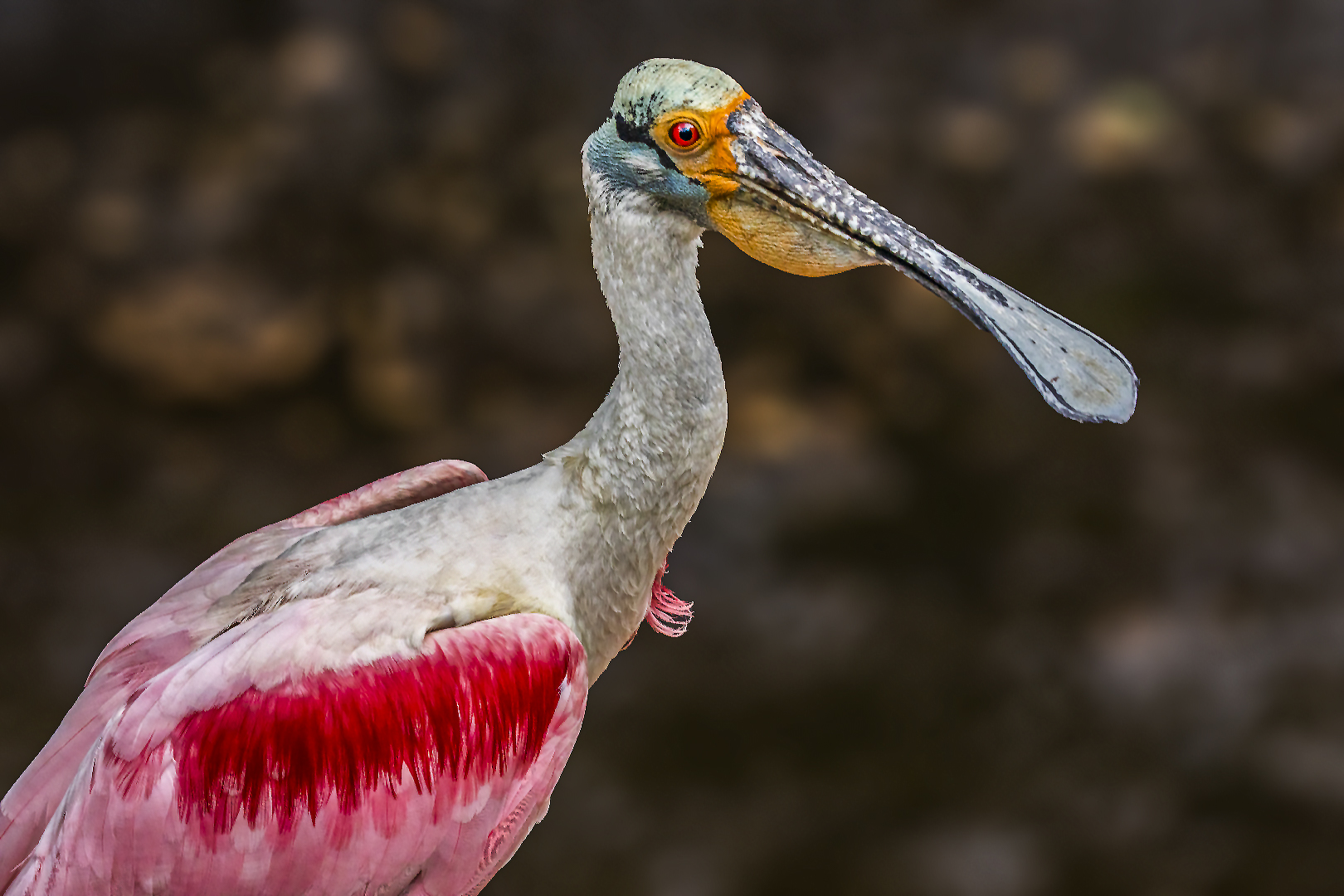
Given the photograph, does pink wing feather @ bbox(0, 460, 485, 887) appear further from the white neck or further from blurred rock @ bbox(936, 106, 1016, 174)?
blurred rock @ bbox(936, 106, 1016, 174)

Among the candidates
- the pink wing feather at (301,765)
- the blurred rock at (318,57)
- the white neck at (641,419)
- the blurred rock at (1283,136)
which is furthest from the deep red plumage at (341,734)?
the blurred rock at (1283,136)

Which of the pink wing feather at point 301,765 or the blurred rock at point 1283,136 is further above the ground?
the blurred rock at point 1283,136

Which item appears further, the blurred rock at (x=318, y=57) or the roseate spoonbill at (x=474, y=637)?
the blurred rock at (x=318, y=57)

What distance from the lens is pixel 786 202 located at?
1278 mm

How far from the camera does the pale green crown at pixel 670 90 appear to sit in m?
1.26

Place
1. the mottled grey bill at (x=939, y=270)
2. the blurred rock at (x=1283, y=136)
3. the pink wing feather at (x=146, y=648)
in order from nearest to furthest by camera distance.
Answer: the mottled grey bill at (x=939, y=270) → the pink wing feather at (x=146, y=648) → the blurred rock at (x=1283, y=136)

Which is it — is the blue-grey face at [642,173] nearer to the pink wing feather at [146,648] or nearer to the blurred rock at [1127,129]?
the pink wing feather at [146,648]

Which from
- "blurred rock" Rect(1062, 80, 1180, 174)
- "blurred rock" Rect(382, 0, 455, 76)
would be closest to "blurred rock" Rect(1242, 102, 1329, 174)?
"blurred rock" Rect(1062, 80, 1180, 174)

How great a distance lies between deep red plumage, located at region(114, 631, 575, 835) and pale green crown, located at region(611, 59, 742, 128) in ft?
1.65

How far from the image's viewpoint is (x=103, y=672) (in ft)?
4.72

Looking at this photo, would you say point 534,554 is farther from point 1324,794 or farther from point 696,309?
point 1324,794

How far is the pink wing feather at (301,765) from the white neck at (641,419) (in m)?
0.12

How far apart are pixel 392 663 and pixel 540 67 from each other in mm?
1452

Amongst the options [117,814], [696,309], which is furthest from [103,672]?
[696,309]
